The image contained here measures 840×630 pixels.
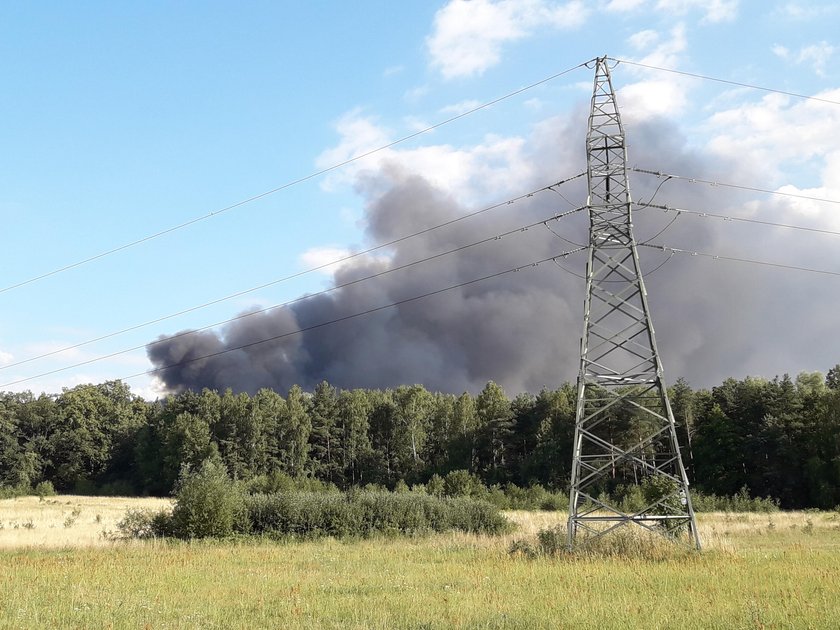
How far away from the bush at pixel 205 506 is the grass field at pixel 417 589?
16.1 ft

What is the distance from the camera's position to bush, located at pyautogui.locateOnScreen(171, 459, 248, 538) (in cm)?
3406

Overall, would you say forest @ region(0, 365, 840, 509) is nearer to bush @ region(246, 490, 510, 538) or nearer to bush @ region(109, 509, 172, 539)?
bush @ region(246, 490, 510, 538)

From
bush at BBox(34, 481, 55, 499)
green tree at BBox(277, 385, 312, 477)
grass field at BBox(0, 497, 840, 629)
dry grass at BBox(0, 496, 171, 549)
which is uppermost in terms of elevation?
green tree at BBox(277, 385, 312, 477)

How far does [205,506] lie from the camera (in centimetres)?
3422

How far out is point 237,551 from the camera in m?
29.6

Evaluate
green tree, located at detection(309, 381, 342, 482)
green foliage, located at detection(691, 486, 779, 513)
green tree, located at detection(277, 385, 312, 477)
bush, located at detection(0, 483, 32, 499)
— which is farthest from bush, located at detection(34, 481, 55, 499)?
green foliage, located at detection(691, 486, 779, 513)

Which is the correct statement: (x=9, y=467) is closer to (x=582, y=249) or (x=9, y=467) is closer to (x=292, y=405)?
(x=292, y=405)

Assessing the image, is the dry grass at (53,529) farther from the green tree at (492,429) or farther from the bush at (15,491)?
the green tree at (492,429)

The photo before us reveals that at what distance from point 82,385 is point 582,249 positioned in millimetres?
127333

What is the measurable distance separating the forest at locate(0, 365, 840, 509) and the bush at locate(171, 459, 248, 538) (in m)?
47.8

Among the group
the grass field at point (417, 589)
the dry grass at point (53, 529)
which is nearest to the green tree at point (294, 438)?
the dry grass at point (53, 529)

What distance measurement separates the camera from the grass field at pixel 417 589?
13.5 m

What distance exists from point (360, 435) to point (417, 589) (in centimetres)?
9721

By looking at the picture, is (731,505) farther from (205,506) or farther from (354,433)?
(354,433)
